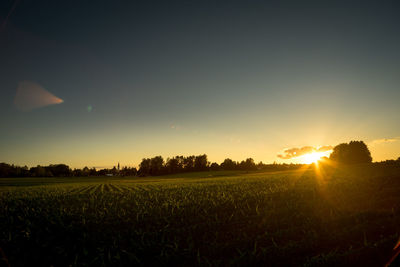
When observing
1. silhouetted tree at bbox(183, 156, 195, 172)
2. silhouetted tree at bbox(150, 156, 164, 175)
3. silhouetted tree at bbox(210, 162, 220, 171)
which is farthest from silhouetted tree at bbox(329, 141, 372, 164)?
silhouetted tree at bbox(150, 156, 164, 175)

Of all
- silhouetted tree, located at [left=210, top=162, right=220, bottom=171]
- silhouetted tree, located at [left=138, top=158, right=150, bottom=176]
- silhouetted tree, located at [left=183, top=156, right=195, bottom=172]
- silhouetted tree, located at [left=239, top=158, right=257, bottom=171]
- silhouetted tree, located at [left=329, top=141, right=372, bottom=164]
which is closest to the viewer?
silhouetted tree, located at [left=329, top=141, right=372, bottom=164]

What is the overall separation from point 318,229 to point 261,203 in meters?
4.43

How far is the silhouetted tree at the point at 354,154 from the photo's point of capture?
252 feet

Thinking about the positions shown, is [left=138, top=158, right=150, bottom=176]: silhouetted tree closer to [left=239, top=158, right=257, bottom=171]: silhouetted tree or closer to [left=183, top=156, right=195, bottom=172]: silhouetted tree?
[left=183, top=156, right=195, bottom=172]: silhouetted tree

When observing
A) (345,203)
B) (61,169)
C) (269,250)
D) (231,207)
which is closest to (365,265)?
(269,250)

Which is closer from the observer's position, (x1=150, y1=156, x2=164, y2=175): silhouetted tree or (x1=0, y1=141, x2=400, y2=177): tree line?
(x1=0, y1=141, x2=400, y2=177): tree line

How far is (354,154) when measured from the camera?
77688 millimetres

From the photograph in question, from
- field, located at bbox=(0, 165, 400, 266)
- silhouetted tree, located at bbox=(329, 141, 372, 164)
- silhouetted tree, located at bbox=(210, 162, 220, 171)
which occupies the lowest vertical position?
silhouetted tree, located at bbox=(210, 162, 220, 171)

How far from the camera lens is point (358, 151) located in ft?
255

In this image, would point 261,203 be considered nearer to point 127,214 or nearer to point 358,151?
point 127,214

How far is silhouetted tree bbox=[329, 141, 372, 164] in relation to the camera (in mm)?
76688

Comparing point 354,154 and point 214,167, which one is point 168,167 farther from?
point 354,154

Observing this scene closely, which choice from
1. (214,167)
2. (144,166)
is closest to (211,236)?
(214,167)

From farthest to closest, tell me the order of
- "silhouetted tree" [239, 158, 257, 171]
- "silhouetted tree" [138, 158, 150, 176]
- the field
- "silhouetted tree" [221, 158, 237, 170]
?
"silhouetted tree" [138, 158, 150, 176]
"silhouetted tree" [221, 158, 237, 170]
"silhouetted tree" [239, 158, 257, 171]
the field
